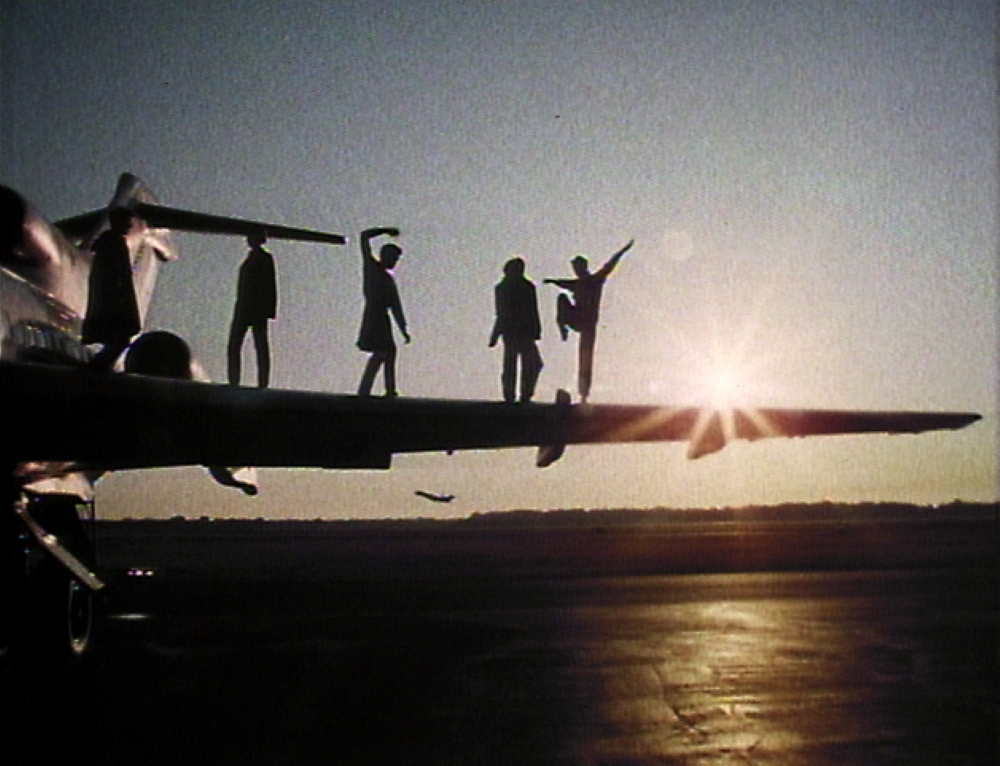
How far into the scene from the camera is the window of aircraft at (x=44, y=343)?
983 centimetres

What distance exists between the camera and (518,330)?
12367mm

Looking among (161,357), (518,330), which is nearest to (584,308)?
(518,330)

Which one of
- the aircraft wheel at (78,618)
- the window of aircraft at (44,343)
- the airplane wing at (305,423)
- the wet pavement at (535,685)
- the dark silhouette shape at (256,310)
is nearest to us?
the wet pavement at (535,685)

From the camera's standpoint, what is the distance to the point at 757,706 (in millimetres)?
8281

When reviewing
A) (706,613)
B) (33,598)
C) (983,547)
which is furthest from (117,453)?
(983,547)

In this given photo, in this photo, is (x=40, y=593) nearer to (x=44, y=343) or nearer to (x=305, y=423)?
(x=44, y=343)

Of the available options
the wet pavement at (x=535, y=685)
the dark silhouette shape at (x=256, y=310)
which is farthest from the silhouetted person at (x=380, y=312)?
the wet pavement at (x=535, y=685)

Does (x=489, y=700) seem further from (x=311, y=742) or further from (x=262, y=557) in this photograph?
(x=262, y=557)

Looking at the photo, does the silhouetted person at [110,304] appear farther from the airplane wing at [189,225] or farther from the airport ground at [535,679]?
the airplane wing at [189,225]

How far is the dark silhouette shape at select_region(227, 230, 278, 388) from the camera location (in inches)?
451

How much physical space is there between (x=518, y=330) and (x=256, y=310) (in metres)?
2.66

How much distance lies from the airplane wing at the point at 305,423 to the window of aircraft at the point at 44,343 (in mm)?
1091

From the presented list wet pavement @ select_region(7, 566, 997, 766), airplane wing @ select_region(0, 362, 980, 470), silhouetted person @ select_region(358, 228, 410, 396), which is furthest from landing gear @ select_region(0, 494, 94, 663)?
silhouetted person @ select_region(358, 228, 410, 396)

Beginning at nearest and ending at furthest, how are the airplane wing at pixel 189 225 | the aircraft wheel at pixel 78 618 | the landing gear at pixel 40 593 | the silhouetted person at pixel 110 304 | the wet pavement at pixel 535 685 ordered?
the wet pavement at pixel 535 685 → the silhouetted person at pixel 110 304 → the landing gear at pixel 40 593 → the aircraft wheel at pixel 78 618 → the airplane wing at pixel 189 225
